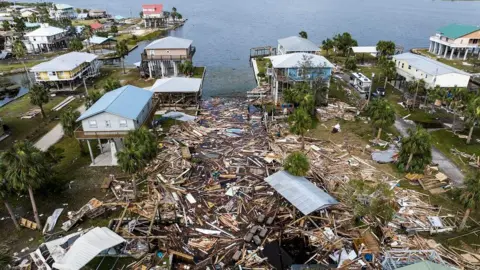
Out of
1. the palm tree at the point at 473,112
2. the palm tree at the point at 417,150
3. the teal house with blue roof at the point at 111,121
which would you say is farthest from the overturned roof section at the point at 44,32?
the palm tree at the point at 473,112

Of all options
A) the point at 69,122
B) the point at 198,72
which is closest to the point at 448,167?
the point at 69,122

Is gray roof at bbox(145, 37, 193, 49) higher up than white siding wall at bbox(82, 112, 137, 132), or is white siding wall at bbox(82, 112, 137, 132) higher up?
gray roof at bbox(145, 37, 193, 49)

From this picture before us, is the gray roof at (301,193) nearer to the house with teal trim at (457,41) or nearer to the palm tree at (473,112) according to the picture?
the palm tree at (473,112)

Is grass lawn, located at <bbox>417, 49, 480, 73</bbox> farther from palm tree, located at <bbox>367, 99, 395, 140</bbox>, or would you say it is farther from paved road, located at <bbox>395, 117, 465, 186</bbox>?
palm tree, located at <bbox>367, 99, 395, 140</bbox>

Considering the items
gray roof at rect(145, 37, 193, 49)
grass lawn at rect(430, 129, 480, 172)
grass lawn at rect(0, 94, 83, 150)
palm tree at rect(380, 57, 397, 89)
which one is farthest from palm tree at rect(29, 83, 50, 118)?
palm tree at rect(380, 57, 397, 89)

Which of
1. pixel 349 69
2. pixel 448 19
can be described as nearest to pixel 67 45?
pixel 349 69

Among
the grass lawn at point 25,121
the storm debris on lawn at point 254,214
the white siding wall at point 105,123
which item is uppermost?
the white siding wall at point 105,123
